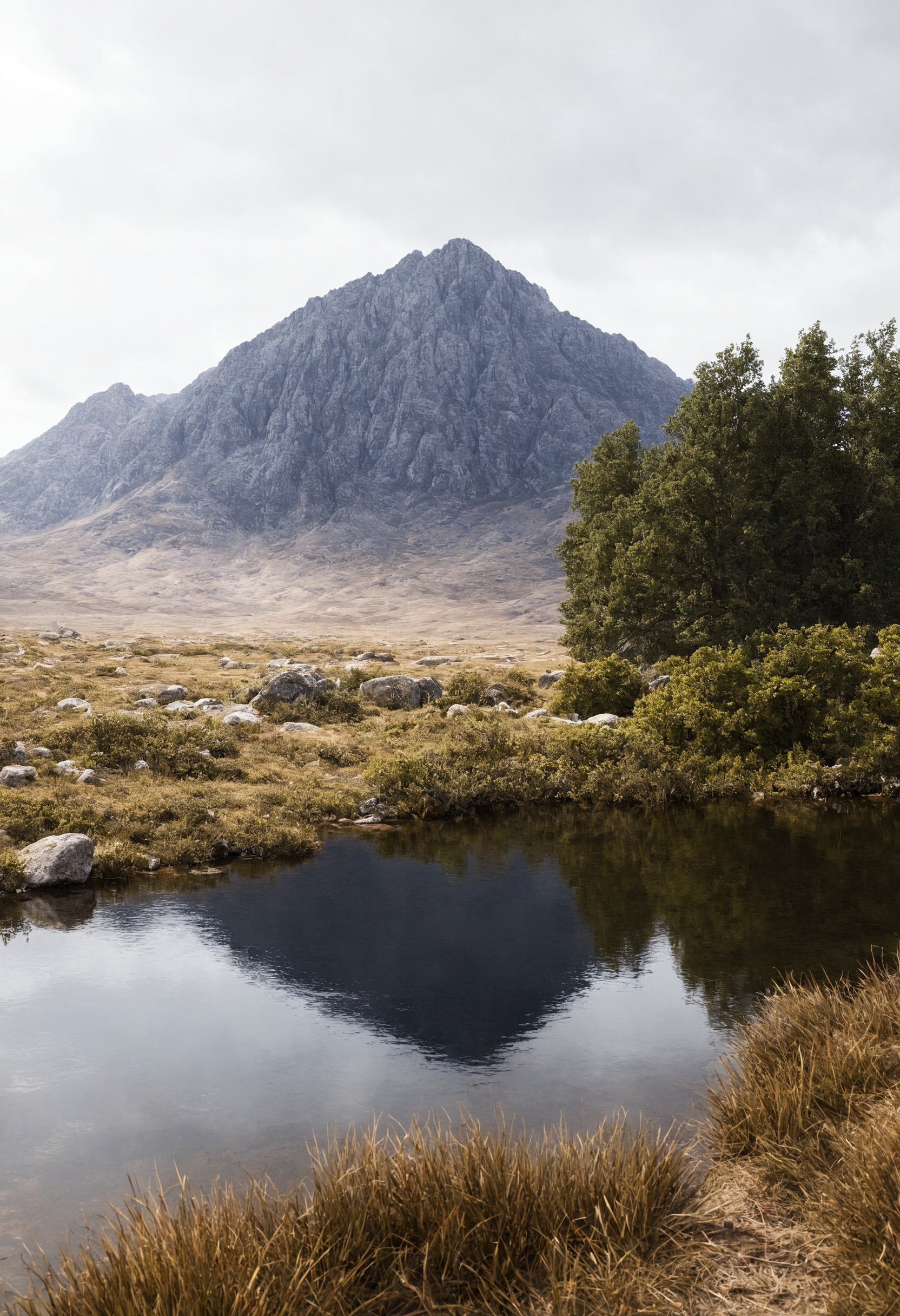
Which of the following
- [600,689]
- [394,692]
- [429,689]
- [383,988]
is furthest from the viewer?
[429,689]

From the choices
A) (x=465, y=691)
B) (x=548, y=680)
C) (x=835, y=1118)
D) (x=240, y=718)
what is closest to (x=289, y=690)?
(x=240, y=718)

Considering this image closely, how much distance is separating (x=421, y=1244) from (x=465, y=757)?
66.7 feet

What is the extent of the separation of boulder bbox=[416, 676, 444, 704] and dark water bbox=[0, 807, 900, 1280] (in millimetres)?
16591

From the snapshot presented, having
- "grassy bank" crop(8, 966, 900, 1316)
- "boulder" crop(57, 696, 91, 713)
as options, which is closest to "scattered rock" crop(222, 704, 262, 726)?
"boulder" crop(57, 696, 91, 713)

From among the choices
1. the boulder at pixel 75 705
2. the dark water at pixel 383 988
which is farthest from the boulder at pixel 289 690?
the dark water at pixel 383 988

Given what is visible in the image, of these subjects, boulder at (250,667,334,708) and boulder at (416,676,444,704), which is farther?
boulder at (416,676,444,704)

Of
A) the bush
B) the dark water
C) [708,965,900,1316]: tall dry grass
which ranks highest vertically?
the bush

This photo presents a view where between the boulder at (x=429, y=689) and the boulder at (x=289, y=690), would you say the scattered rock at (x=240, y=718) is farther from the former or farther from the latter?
the boulder at (x=429, y=689)

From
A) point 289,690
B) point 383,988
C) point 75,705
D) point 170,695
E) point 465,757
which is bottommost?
point 383,988

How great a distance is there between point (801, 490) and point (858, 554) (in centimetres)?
407

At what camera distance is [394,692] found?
123ft

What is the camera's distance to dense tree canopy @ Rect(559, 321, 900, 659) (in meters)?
35.0

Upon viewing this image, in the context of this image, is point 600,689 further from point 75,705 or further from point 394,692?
point 75,705

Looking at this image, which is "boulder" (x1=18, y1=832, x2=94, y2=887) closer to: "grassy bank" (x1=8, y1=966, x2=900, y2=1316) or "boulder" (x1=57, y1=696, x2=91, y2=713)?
"grassy bank" (x1=8, y1=966, x2=900, y2=1316)
